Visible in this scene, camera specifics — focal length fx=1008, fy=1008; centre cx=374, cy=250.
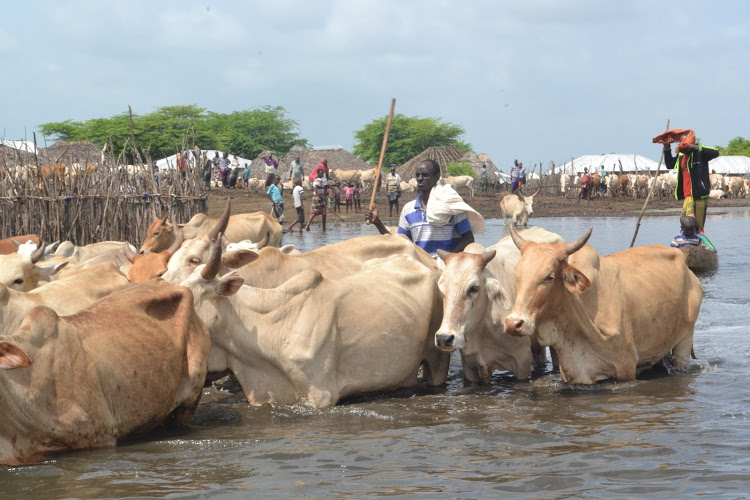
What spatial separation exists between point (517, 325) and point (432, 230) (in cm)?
223

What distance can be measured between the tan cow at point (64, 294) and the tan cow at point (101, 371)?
1.66 feet

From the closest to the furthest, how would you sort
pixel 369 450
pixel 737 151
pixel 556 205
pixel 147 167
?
pixel 369 450 < pixel 147 167 < pixel 556 205 < pixel 737 151

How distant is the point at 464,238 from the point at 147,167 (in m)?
6.75

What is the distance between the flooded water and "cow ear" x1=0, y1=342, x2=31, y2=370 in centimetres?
58

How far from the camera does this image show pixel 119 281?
686 cm

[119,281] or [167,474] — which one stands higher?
[119,281]

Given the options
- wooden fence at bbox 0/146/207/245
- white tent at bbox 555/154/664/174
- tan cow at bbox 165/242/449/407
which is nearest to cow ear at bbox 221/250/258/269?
tan cow at bbox 165/242/449/407

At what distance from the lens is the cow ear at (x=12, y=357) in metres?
4.51

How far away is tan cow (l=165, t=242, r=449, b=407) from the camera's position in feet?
20.4

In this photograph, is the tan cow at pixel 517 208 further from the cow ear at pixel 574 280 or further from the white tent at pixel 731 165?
the white tent at pixel 731 165

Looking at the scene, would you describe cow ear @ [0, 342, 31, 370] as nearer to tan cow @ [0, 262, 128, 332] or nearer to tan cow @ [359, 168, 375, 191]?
tan cow @ [0, 262, 128, 332]

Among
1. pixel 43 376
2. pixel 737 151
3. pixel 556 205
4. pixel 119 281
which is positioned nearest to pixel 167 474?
pixel 43 376

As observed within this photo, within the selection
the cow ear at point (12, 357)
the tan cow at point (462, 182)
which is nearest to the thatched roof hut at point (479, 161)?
the tan cow at point (462, 182)

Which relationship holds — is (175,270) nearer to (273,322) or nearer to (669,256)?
(273,322)
